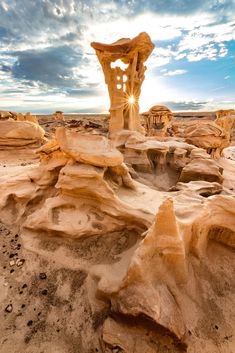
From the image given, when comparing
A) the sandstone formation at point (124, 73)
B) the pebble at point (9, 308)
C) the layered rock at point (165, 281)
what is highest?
the sandstone formation at point (124, 73)

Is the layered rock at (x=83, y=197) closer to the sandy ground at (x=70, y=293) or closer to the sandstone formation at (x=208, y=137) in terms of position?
the sandy ground at (x=70, y=293)

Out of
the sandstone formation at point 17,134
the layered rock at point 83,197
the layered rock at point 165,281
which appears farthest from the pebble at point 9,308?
the sandstone formation at point 17,134

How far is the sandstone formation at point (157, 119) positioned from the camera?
67.0 ft

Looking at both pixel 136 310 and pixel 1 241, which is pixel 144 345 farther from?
pixel 1 241

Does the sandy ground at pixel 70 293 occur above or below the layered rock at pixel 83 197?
below

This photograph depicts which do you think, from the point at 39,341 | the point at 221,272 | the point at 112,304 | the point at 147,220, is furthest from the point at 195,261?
the point at 39,341

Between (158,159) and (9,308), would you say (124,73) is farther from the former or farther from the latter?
(9,308)

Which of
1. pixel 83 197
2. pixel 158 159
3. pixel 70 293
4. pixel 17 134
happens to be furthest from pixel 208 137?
pixel 70 293

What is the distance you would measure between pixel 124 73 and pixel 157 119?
976cm

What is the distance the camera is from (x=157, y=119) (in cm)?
2078

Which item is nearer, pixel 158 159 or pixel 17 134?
pixel 158 159

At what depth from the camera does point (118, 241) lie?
4.14 m

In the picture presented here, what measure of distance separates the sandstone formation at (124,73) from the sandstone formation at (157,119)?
27.9ft

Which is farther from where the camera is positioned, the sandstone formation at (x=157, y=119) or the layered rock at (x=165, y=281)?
the sandstone formation at (x=157, y=119)
